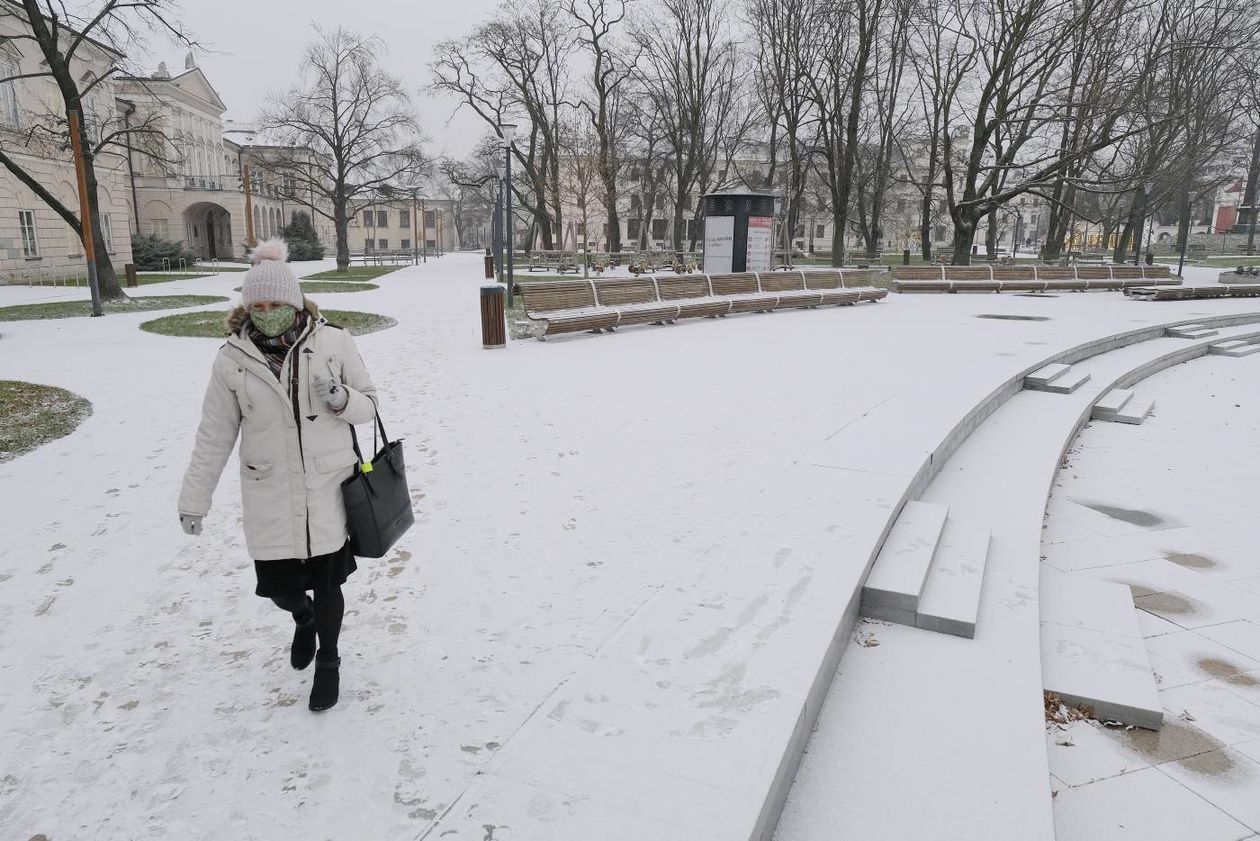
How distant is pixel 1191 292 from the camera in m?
20.3

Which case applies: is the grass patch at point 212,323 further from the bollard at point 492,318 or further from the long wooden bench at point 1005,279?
the long wooden bench at point 1005,279

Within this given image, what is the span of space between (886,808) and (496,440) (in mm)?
4312

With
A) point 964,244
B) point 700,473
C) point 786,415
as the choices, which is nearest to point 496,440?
point 700,473

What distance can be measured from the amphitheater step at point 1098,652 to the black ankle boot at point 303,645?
3037 millimetres

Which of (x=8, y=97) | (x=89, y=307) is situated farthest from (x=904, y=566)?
(x=8, y=97)

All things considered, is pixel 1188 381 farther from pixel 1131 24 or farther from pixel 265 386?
pixel 1131 24

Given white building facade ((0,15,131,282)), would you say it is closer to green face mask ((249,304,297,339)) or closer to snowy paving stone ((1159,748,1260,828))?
green face mask ((249,304,297,339))

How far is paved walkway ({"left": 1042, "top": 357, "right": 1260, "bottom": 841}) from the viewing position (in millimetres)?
2646

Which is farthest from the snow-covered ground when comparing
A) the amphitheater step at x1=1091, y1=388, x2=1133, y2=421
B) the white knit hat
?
the white knit hat

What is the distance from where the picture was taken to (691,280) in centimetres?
1488

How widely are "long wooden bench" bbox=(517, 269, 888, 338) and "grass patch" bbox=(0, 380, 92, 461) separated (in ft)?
19.0

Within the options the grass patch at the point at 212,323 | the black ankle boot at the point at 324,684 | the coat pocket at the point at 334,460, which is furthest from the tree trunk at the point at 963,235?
the black ankle boot at the point at 324,684

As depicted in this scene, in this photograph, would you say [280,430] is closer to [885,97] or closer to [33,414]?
[33,414]

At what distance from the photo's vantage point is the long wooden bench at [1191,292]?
1997 centimetres
